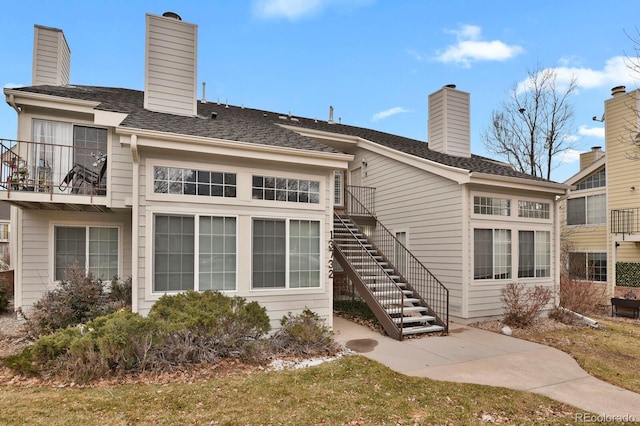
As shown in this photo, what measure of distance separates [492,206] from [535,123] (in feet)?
46.1

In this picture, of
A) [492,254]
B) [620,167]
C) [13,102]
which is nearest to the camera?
[13,102]

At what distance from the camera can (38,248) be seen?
29.0 ft

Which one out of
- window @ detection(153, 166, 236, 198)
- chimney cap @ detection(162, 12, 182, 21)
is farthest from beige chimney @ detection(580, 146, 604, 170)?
chimney cap @ detection(162, 12, 182, 21)

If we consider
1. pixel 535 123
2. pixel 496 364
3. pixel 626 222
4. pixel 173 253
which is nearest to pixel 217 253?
pixel 173 253

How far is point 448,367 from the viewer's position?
5891 millimetres

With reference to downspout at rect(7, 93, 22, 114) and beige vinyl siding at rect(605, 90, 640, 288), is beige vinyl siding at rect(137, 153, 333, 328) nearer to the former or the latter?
downspout at rect(7, 93, 22, 114)

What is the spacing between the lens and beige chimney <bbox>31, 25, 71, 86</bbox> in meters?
10.0

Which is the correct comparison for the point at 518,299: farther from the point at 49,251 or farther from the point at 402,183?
the point at 49,251

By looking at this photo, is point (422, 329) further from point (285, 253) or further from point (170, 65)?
point (170, 65)

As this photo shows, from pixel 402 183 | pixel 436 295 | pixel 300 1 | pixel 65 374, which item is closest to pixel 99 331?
pixel 65 374

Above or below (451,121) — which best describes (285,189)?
below

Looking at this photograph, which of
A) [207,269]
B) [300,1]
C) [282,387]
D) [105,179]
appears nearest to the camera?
[282,387]

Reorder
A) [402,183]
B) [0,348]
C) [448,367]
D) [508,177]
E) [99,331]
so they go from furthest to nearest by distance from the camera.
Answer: [402,183]
[508,177]
[0,348]
[448,367]
[99,331]

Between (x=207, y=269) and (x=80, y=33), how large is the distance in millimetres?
9893
